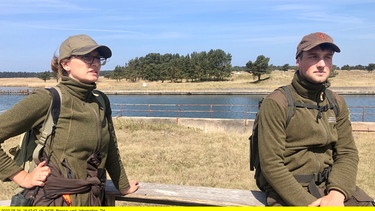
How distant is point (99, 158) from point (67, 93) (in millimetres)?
497

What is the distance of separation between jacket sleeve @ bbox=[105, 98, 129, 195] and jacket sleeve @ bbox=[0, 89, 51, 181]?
545mm

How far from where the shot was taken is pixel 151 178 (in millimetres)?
6523

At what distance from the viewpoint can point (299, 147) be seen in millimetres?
2336

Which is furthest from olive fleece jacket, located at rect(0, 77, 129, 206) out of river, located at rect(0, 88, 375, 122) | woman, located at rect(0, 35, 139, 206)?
river, located at rect(0, 88, 375, 122)

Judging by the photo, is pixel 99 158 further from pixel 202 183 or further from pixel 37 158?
pixel 202 183

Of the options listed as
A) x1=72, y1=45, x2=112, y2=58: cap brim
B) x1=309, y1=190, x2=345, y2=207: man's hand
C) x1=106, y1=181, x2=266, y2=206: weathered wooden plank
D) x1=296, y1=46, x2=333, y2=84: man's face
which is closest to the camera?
x1=72, y1=45, x2=112, y2=58: cap brim

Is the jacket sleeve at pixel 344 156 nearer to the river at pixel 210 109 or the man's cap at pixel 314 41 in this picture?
the man's cap at pixel 314 41

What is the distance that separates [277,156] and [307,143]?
0.25m

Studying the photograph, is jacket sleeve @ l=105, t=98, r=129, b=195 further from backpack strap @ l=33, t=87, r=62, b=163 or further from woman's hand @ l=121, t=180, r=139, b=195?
backpack strap @ l=33, t=87, r=62, b=163

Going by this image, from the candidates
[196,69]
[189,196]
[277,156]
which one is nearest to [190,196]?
[189,196]

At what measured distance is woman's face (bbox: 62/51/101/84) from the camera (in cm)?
213

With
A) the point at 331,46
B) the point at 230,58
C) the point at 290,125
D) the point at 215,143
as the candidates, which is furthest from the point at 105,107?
the point at 230,58

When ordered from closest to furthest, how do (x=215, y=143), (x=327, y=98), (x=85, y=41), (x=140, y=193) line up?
(x=85, y=41) → (x=327, y=98) → (x=140, y=193) → (x=215, y=143)

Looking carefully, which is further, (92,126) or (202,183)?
(202,183)
